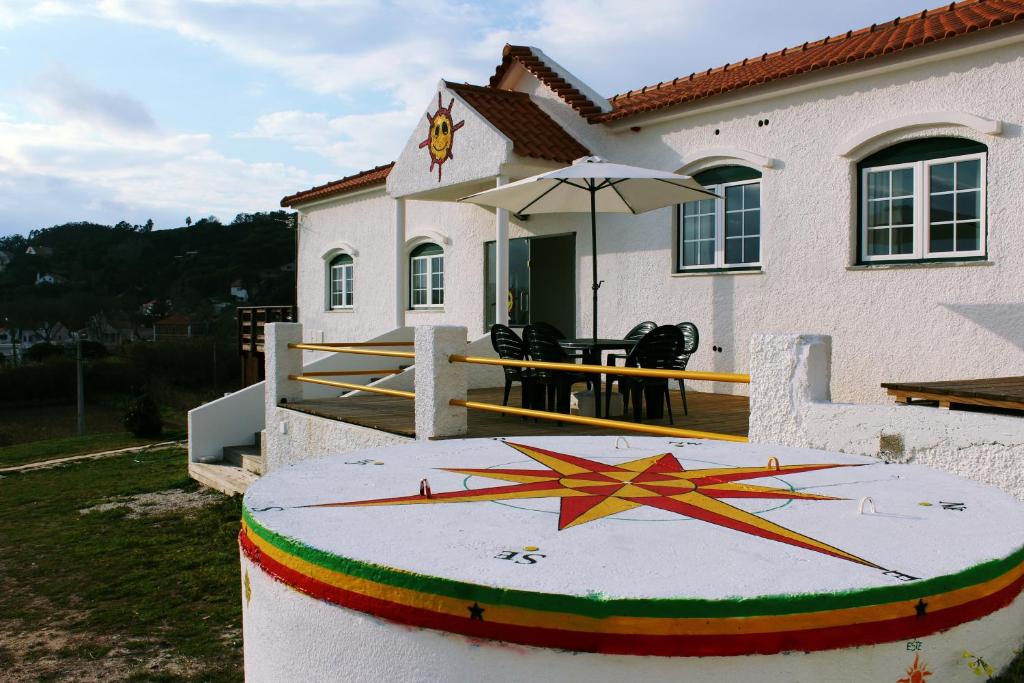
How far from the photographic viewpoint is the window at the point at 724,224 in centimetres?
1010

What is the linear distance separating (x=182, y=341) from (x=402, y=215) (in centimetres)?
4391

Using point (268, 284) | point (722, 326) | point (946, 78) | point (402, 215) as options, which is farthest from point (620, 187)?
point (268, 284)

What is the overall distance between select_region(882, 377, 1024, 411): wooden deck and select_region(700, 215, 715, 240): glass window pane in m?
5.08

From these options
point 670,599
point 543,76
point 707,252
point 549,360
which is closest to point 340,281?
point 543,76

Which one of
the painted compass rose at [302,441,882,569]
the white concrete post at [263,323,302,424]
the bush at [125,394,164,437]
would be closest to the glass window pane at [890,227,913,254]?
the painted compass rose at [302,441,882,569]

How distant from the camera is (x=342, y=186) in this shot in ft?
58.1

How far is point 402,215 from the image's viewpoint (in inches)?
550

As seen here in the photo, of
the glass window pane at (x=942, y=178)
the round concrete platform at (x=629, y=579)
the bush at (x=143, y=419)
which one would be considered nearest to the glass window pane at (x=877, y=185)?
the glass window pane at (x=942, y=178)

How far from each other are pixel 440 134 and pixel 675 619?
36.4ft

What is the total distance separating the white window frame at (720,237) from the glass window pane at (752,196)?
0.12 feet

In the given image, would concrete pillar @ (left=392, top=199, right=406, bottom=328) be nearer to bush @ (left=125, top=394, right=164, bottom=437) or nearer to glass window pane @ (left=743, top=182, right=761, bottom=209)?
glass window pane @ (left=743, top=182, right=761, bottom=209)

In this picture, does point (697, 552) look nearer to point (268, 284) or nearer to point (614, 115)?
point (614, 115)

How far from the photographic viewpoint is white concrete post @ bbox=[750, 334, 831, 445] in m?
4.64

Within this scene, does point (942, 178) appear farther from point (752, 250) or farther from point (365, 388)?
point (365, 388)
